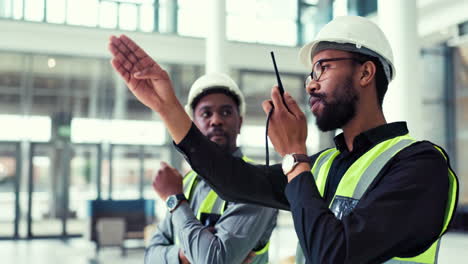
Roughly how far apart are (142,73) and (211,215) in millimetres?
948

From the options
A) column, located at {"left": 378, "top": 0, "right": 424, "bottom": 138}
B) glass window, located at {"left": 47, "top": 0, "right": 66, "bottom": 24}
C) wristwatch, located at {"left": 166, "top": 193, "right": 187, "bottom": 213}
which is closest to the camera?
wristwatch, located at {"left": 166, "top": 193, "right": 187, "bottom": 213}

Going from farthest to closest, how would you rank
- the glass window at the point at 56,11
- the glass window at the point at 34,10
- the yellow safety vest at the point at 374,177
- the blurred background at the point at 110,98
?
the blurred background at the point at 110,98
the glass window at the point at 56,11
the glass window at the point at 34,10
the yellow safety vest at the point at 374,177

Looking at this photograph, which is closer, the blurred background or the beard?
the beard

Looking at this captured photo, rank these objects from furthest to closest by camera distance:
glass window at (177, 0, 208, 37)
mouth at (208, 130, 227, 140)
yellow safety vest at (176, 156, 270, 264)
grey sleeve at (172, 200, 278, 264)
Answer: glass window at (177, 0, 208, 37)
mouth at (208, 130, 227, 140)
yellow safety vest at (176, 156, 270, 264)
grey sleeve at (172, 200, 278, 264)

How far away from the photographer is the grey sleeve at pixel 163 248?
217 centimetres

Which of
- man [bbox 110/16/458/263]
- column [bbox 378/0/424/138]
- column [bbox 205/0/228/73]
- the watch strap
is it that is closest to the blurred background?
column [bbox 205/0/228/73]

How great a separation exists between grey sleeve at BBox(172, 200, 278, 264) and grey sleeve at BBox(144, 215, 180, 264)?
166 millimetres

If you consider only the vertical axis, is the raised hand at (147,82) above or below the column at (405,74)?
below

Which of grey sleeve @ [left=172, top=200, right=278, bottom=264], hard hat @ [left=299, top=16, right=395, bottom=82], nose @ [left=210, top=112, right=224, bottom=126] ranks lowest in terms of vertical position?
grey sleeve @ [left=172, top=200, right=278, bottom=264]

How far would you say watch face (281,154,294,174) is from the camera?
4.30ft

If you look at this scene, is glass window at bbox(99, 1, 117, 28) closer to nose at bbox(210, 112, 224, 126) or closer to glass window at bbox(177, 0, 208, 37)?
glass window at bbox(177, 0, 208, 37)

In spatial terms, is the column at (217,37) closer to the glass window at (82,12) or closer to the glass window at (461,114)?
the glass window at (82,12)

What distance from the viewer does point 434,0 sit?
462 inches

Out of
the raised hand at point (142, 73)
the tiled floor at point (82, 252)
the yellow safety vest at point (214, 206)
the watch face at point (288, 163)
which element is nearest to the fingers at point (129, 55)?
the raised hand at point (142, 73)
